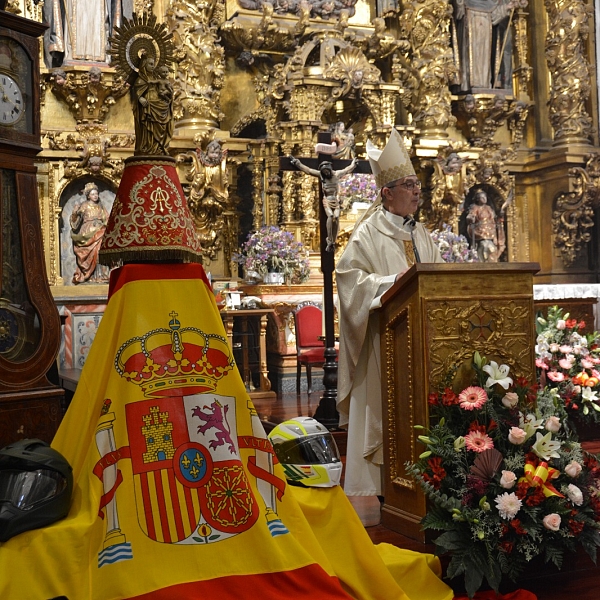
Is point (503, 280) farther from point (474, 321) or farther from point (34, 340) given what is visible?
point (34, 340)

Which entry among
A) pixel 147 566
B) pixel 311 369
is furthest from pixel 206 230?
pixel 147 566

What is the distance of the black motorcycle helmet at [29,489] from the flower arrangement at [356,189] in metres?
8.04

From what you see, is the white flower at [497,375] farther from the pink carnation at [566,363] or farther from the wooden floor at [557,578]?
the pink carnation at [566,363]

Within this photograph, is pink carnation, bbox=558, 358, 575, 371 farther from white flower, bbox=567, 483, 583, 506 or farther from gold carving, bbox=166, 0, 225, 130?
gold carving, bbox=166, 0, 225, 130

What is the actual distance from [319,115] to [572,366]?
18.9 feet

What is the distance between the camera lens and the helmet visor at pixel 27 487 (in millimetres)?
2680

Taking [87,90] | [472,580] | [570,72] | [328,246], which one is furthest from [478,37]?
[472,580]

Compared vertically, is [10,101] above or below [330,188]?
above

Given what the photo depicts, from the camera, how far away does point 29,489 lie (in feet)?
8.77

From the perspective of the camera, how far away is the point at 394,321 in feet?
13.0

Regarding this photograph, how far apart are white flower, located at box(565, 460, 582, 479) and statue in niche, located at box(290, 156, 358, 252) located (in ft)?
11.5

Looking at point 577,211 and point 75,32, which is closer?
point 75,32

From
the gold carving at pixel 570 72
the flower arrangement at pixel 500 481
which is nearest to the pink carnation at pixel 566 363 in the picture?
the flower arrangement at pixel 500 481

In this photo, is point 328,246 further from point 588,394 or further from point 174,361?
point 174,361
